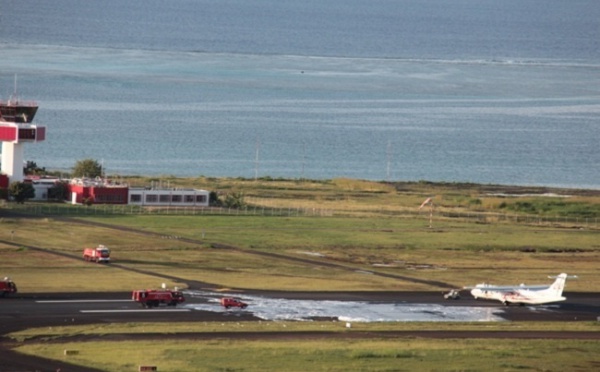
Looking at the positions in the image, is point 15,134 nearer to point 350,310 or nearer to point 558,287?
point 350,310

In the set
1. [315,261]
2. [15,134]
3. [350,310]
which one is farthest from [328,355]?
[15,134]

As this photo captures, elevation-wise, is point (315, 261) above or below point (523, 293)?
above

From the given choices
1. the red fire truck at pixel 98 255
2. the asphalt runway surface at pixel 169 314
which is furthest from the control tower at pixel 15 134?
the asphalt runway surface at pixel 169 314

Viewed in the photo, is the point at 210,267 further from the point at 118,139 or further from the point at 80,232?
the point at 118,139

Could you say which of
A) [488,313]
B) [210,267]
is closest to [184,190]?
[210,267]

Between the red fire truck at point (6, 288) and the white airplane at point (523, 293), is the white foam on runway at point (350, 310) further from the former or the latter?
the red fire truck at point (6, 288)

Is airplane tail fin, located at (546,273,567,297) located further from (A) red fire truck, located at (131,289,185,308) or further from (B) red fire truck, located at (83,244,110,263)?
(B) red fire truck, located at (83,244,110,263)

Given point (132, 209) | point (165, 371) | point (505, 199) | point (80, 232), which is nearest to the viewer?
point (165, 371)
